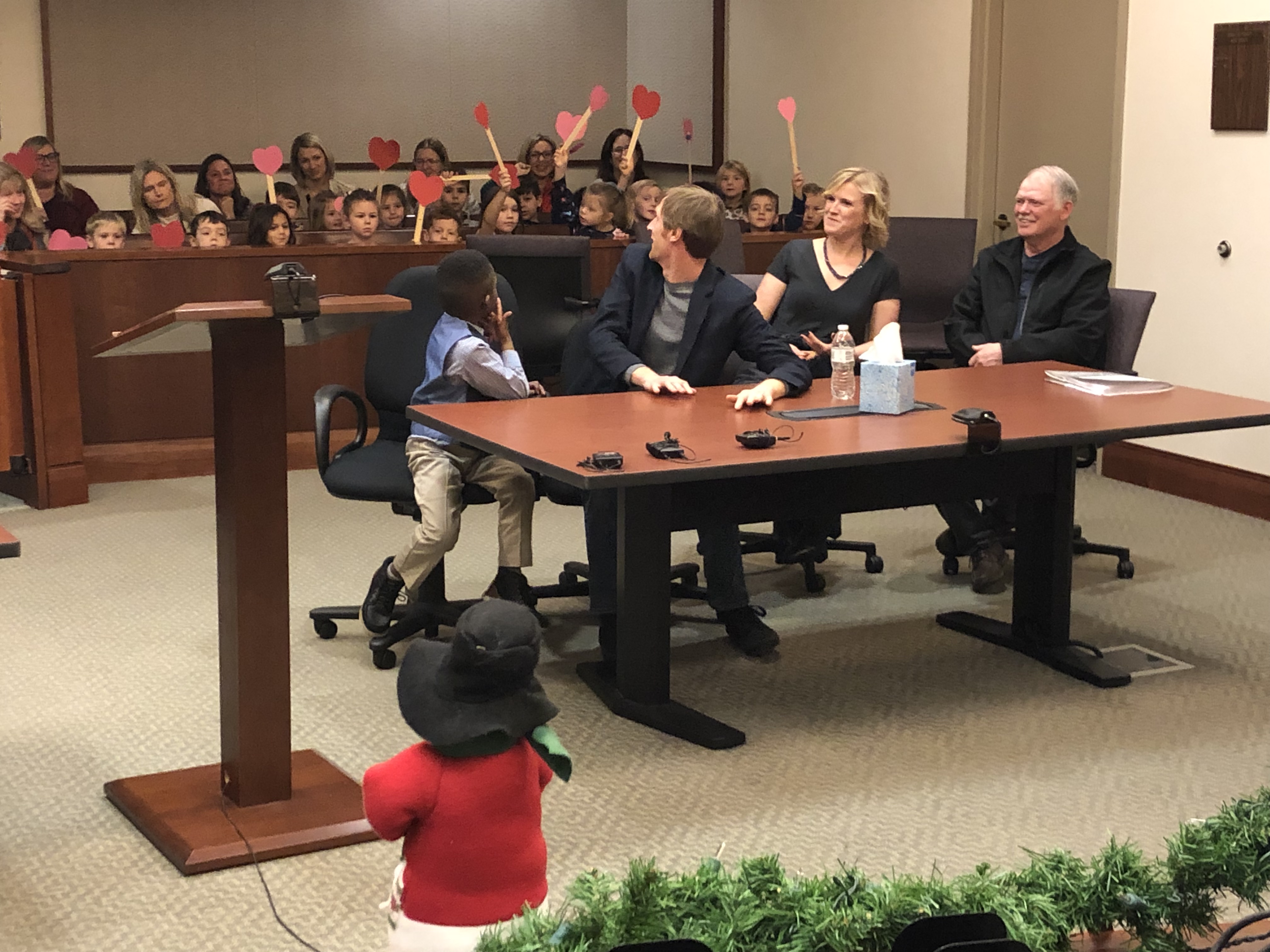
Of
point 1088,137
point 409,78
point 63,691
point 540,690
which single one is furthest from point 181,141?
point 540,690

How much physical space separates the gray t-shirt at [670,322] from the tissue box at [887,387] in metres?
0.58

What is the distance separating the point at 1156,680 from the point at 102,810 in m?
2.58

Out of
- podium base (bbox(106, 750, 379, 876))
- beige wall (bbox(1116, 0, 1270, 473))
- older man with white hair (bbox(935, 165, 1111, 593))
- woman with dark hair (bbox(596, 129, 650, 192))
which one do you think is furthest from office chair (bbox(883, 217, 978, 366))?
podium base (bbox(106, 750, 379, 876))

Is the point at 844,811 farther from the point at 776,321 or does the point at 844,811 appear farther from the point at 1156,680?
the point at 776,321

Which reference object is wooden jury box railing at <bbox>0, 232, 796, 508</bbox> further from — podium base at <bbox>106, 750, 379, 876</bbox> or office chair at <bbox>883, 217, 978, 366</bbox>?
podium base at <bbox>106, 750, 379, 876</bbox>

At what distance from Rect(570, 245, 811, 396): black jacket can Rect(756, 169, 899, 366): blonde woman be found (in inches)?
25.2

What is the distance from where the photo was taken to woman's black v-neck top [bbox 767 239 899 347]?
16.6 feet

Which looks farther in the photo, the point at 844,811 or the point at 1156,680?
the point at 1156,680

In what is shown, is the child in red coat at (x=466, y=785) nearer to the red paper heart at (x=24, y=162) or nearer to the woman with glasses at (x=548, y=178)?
the red paper heart at (x=24, y=162)

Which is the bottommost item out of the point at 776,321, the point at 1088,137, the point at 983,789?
the point at 983,789

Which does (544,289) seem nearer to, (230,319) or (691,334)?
(691,334)

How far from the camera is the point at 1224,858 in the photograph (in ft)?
5.20

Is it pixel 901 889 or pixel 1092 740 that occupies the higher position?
pixel 901 889

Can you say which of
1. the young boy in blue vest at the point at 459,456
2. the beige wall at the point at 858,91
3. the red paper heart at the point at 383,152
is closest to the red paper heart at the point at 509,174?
the red paper heart at the point at 383,152
